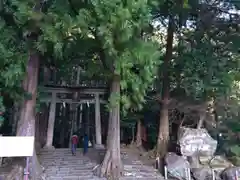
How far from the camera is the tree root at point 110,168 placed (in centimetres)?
1001

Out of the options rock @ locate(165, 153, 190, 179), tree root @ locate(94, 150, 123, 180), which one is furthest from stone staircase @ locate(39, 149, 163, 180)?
rock @ locate(165, 153, 190, 179)

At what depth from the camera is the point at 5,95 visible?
33.7ft

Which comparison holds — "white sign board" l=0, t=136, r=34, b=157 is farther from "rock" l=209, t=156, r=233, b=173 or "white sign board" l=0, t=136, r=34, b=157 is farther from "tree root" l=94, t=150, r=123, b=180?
"rock" l=209, t=156, r=233, b=173

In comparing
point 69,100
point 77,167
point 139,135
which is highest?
point 69,100

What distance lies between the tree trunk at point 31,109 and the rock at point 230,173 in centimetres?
723

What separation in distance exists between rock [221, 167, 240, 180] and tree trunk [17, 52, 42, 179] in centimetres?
723

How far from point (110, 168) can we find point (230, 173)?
188 inches

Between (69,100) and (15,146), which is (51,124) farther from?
(15,146)

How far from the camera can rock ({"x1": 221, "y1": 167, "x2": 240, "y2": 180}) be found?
1061 centimetres

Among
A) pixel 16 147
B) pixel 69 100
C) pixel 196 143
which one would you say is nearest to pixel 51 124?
pixel 69 100

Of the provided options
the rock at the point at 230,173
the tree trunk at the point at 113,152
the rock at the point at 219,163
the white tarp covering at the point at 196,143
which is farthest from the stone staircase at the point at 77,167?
the rock at the point at 230,173

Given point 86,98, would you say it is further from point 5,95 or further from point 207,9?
point 207,9

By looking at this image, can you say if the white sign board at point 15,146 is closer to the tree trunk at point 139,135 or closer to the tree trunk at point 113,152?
the tree trunk at point 113,152

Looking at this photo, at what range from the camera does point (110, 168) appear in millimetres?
10172
